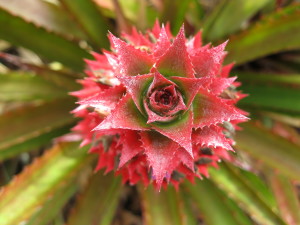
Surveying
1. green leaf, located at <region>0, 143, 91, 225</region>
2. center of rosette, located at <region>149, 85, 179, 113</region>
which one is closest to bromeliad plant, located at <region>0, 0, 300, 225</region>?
green leaf, located at <region>0, 143, 91, 225</region>

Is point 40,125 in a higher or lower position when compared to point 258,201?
higher

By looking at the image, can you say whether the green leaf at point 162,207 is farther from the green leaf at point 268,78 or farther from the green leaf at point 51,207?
the green leaf at point 268,78

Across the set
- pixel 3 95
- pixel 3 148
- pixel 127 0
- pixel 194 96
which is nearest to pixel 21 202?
pixel 3 148

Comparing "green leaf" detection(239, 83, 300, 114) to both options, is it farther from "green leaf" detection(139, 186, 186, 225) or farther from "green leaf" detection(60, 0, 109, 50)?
"green leaf" detection(60, 0, 109, 50)

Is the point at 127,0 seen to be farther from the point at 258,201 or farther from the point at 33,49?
the point at 258,201

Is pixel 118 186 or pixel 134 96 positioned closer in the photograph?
pixel 134 96

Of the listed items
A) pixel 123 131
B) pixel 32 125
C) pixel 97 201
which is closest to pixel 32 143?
pixel 32 125
